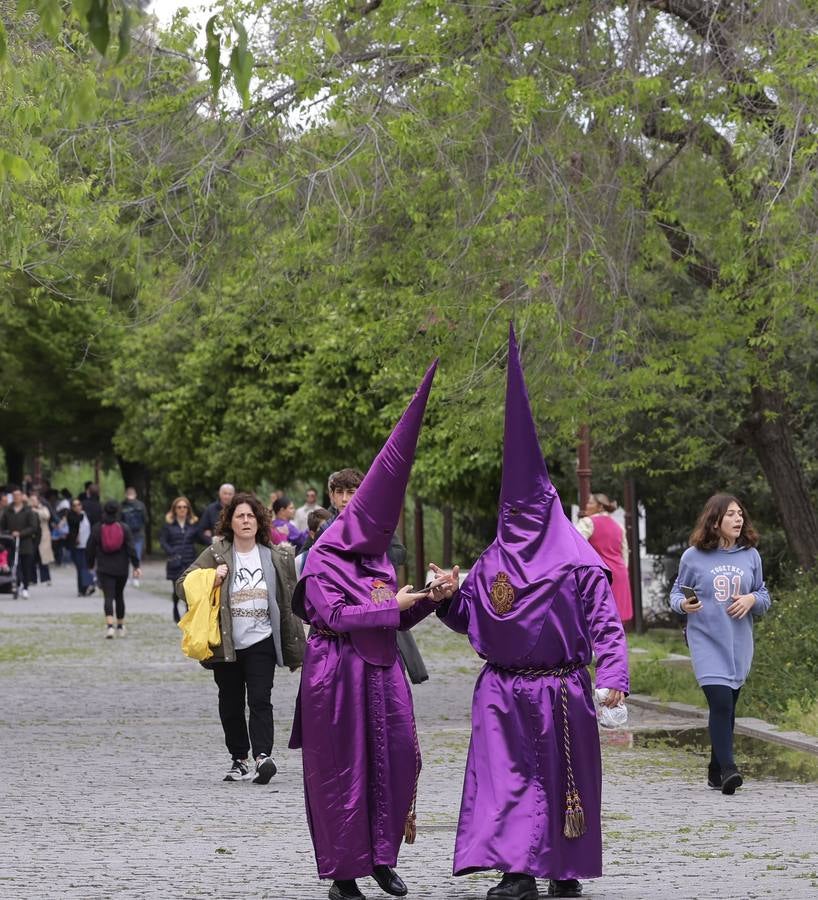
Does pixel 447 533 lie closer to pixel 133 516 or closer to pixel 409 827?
pixel 133 516

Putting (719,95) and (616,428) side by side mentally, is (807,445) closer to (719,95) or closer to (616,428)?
(616,428)

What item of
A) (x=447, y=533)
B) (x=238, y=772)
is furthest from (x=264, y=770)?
(x=447, y=533)

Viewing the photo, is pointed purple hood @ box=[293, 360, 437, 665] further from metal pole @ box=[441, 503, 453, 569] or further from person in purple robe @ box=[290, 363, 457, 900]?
metal pole @ box=[441, 503, 453, 569]

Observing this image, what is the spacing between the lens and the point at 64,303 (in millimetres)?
14727

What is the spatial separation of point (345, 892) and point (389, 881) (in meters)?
0.19

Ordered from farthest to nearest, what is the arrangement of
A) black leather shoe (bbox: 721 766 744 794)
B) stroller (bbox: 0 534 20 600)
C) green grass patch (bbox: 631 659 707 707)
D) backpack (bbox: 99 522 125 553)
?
stroller (bbox: 0 534 20 600) → backpack (bbox: 99 522 125 553) → green grass patch (bbox: 631 659 707 707) → black leather shoe (bbox: 721 766 744 794)

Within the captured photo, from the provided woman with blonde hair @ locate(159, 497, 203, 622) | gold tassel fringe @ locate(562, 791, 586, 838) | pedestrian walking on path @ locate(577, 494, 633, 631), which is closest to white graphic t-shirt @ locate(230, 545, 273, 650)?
gold tassel fringe @ locate(562, 791, 586, 838)

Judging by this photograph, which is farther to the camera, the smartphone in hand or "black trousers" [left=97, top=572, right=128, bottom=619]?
"black trousers" [left=97, top=572, right=128, bottom=619]

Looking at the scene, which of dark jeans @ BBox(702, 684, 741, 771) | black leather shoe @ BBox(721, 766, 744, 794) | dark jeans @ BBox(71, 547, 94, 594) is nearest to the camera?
black leather shoe @ BBox(721, 766, 744, 794)

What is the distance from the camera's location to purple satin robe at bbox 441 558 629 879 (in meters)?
7.05

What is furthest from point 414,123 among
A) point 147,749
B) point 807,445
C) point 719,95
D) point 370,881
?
point 807,445

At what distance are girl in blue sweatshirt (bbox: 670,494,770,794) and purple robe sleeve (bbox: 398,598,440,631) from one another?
3373 mm

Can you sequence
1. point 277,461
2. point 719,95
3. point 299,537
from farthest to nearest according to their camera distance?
1. point 277,461
2. point 299,537
3. point 719,95

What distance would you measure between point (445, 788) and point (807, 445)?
11.5 m
